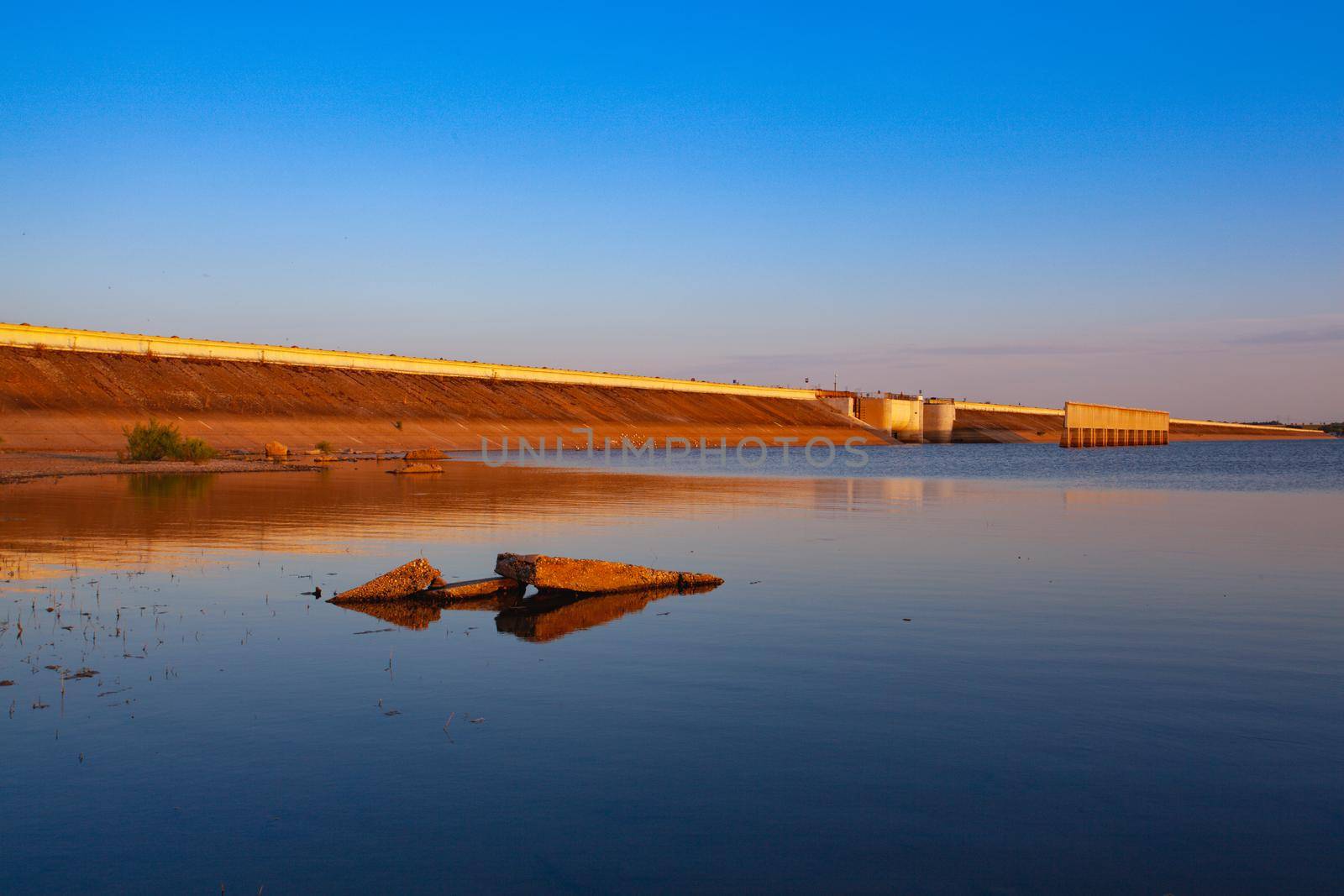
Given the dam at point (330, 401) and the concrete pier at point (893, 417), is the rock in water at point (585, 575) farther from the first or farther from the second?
the concrete pier at point (893, 417)

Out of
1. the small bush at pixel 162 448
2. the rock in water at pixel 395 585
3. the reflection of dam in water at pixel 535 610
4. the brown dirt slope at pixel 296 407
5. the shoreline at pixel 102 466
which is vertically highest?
the brown dirt slope at pixel 296 407

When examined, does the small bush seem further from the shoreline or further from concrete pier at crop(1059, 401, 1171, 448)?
concrete pier at crop(1059, 401, 1171, 448)

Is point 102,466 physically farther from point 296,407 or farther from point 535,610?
point 296,407

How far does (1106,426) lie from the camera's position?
167000mm

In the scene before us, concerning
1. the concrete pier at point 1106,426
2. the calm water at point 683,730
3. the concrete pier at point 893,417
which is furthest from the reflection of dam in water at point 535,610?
the concrete pier at point 893,417

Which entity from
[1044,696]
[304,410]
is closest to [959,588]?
[1044,696]

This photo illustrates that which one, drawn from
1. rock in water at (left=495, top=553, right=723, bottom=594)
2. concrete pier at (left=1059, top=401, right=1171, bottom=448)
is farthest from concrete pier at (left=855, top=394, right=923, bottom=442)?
rock in water at (left=495, top=553, right=723, bottom=594)

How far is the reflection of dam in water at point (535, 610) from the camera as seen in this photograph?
15141 millimetres

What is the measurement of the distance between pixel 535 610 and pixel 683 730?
7041mm

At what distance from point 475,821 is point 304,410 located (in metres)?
104

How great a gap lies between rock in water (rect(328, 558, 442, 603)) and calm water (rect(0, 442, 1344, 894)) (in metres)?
0.90

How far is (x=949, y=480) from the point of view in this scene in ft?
203

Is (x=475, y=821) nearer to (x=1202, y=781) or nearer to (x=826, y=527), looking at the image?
(x=1202, y=781)

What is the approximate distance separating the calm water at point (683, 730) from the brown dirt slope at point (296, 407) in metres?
69.6
